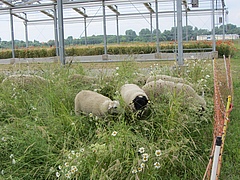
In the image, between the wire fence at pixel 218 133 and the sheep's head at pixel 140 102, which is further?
the sheep's head at pixel 140 102

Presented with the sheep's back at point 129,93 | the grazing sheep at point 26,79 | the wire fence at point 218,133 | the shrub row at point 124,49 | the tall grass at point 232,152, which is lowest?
the tall grass at point 232,152

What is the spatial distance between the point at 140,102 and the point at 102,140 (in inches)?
24.6

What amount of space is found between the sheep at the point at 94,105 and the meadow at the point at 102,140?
0.07 meters

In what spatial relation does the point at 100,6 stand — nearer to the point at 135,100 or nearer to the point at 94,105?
the point at 94,105

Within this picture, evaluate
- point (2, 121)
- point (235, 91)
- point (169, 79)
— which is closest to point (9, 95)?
point (2, 121)

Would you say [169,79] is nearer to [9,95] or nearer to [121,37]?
[9,95]

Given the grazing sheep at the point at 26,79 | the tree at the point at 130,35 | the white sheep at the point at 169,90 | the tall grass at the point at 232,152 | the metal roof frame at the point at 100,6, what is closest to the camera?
the tall grass at the point at 232,152

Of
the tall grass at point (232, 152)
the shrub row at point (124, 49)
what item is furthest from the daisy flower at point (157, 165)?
the shrub row at point (124, 49)

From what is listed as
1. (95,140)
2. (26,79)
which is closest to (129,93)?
(95,140)

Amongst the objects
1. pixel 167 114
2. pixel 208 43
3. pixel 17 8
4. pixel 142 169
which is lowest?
pixel 142 169

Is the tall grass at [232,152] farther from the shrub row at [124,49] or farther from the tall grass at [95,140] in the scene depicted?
the shrub row at [124,49]

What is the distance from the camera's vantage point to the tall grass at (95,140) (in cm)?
257

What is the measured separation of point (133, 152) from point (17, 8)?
557 inches

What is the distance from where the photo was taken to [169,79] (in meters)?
4.40
